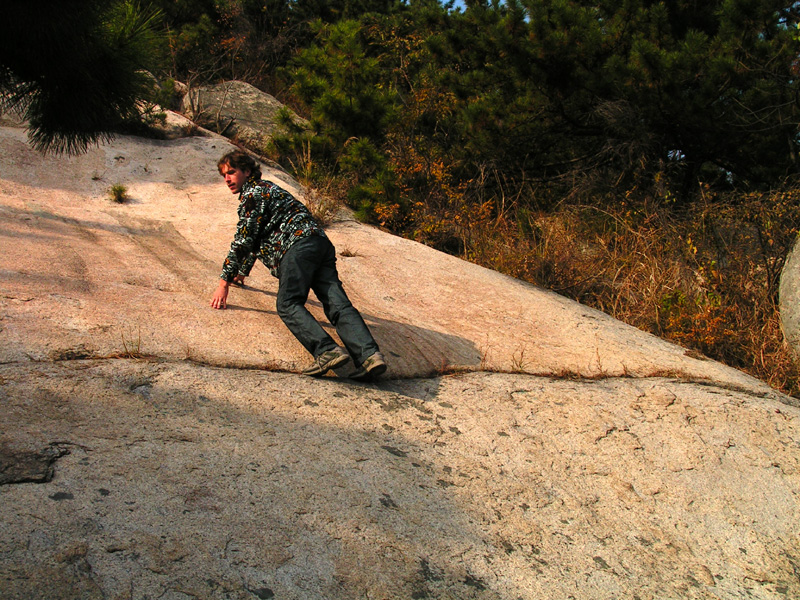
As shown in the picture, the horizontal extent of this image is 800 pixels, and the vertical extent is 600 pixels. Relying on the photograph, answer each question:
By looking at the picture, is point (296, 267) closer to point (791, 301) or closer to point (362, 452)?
point (362, 452)

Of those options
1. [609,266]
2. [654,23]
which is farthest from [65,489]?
[654,23]

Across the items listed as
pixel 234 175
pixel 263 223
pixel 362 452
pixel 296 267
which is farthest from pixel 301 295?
pixel 362 452

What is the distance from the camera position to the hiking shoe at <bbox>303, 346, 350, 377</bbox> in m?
3.80

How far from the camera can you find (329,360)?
3814 millimetres

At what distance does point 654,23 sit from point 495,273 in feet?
13.3

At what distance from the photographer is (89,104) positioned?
3.76m

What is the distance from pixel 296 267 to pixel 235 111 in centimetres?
782

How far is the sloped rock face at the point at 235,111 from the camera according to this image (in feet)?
34.2

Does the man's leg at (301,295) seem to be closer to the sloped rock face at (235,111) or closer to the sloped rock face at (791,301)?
the sloped rock face at (791,301)

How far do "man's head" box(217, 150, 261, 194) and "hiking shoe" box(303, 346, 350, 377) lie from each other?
4.88ft

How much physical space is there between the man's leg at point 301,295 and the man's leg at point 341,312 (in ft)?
0.25

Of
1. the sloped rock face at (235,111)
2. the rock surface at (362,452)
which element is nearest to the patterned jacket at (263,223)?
the rock surface at (362,452)

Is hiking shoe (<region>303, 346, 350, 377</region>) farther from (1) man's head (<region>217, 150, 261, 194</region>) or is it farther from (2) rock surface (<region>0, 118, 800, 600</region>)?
(1) man's head (<region>217, 150, 261, 194</region>)

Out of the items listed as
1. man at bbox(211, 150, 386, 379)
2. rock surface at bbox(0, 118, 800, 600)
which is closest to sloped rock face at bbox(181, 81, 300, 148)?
rock surface at bbox(0, 118, 800, 600)
